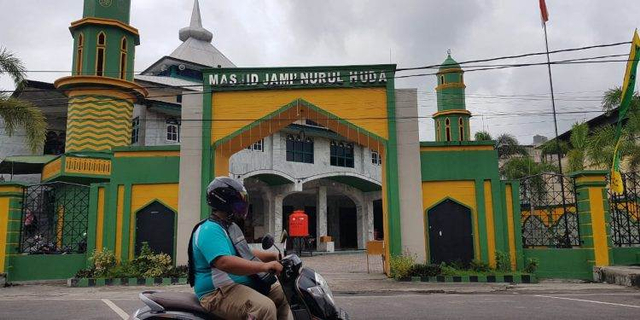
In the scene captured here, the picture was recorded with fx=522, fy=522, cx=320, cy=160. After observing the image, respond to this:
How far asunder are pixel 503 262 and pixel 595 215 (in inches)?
93.2

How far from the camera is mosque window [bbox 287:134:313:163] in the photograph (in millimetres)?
27172

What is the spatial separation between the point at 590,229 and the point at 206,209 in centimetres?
936

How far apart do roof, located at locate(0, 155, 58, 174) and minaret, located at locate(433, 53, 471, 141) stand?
22.1 meters

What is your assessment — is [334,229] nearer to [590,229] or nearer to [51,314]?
[590,229]

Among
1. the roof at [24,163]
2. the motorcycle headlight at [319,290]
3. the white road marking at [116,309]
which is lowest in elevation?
the white road marking at [116,309]

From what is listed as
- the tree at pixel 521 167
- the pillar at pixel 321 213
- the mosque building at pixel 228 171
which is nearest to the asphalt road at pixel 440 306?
the mosque building at pixel 228 171

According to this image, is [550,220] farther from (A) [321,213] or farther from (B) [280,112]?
(A) [321,213]

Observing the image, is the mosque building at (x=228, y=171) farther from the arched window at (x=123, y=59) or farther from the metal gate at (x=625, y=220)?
the arched window at (x=123, y=59)

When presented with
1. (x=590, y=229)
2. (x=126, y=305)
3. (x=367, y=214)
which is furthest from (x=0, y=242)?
(x=367, y=214)

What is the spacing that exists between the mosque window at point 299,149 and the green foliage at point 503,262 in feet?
51.2

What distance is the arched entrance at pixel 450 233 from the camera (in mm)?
13141

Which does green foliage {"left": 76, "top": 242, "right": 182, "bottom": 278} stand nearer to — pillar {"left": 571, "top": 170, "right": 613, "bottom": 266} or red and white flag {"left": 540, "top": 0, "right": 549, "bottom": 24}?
pillar {"left": 571, "top": 170, "right": 613, "bottom": 266}

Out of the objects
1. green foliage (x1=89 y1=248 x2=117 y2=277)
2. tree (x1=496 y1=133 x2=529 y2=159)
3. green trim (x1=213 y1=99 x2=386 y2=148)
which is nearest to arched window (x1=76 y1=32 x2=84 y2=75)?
green trim (x1=213 y1=99 x2=386 y2=148)

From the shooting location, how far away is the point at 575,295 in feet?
31.6
